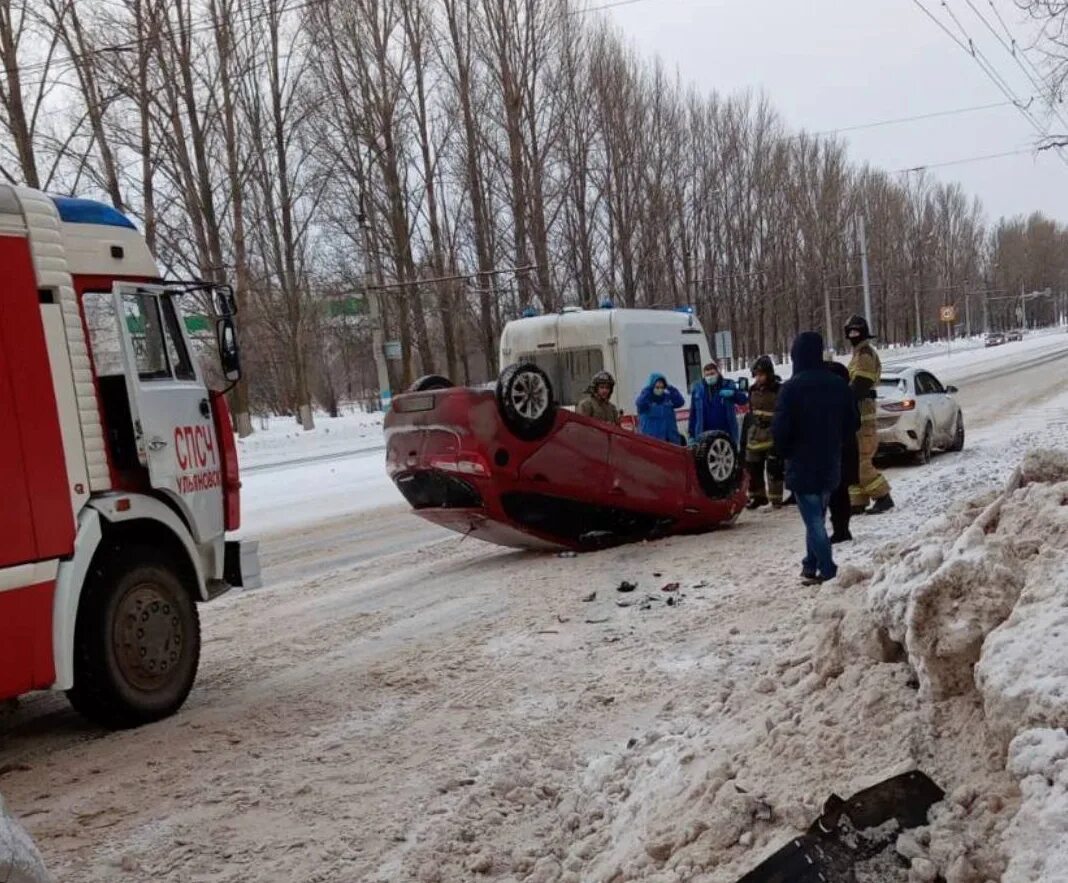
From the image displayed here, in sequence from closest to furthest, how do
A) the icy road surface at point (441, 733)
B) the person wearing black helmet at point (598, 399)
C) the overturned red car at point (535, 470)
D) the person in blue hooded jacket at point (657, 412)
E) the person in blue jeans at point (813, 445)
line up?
the icy road surface at point (441, 733)
the person in blue jeans at point (813, 445)
the overturned red car at point (535, 470)
the person wearing black helmet at point (598, 399)
the person in blue hooded jacket at point (657, 412)

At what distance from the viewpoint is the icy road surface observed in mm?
3834

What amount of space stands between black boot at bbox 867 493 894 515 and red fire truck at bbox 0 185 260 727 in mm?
6575

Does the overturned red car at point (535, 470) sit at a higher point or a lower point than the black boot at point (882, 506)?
higher

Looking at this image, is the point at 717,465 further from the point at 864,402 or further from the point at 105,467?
the point at 105,467

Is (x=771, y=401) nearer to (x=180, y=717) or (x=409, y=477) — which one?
(x=409, y=477)

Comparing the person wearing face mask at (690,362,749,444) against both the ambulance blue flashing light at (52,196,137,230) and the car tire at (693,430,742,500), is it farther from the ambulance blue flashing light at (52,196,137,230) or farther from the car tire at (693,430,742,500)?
the ambulance blue flashing light at (52,196,137,230)

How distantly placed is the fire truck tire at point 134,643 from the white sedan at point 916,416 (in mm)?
11456

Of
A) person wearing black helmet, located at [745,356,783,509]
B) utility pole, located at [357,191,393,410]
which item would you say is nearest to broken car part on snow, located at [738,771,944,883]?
person wearing black helmet, located at [745,356,783,509]

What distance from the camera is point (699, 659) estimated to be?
19.5ft

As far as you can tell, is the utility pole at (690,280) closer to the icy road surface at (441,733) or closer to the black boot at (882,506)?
the black boot at (882,506)

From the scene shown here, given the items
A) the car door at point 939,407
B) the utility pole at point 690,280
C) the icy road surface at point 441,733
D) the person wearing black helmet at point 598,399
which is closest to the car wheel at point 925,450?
the car door at point 939,407

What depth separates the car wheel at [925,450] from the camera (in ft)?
49.2

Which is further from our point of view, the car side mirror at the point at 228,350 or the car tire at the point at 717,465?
the car tire at the point at 717,465

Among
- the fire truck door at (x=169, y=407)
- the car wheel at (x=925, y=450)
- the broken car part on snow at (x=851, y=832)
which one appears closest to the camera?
the broken car part on snow at (x=851, y=832)
